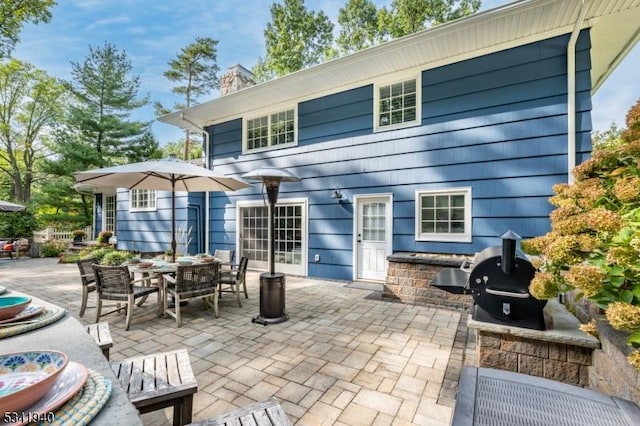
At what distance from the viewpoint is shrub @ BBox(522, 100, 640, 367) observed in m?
1.09

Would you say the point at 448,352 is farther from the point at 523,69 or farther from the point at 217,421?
the point at 523,69

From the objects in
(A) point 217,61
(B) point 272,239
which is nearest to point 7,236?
(A) point 217,61

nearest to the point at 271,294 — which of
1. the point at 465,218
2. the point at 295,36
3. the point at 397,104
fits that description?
the point at 465,218

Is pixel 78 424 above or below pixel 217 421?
above

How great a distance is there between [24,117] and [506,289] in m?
23.0

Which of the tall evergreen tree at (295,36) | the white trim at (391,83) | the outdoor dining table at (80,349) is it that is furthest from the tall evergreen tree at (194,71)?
the outdoor dining table at (80,349)

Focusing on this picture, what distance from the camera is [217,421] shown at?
1.10 m

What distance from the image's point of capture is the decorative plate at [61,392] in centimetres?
64


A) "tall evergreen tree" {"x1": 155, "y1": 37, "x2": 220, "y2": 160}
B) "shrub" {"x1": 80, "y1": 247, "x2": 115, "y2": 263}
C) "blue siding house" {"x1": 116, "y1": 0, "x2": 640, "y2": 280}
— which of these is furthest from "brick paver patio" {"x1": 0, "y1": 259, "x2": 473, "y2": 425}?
"tall evergreen tree" {"x1": 155, "y1": 37, "x2": 220, "y2": 160}

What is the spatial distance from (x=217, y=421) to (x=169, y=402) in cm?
52

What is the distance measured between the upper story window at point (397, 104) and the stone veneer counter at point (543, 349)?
4358 mm

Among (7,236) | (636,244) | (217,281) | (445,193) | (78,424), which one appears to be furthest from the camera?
(7,236)

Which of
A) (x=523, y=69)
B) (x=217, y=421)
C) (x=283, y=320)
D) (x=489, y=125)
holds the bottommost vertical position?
(x=283, y=320)

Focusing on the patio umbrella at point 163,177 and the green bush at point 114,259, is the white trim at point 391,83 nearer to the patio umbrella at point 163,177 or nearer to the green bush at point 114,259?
the patio umbrella at point 163,177
